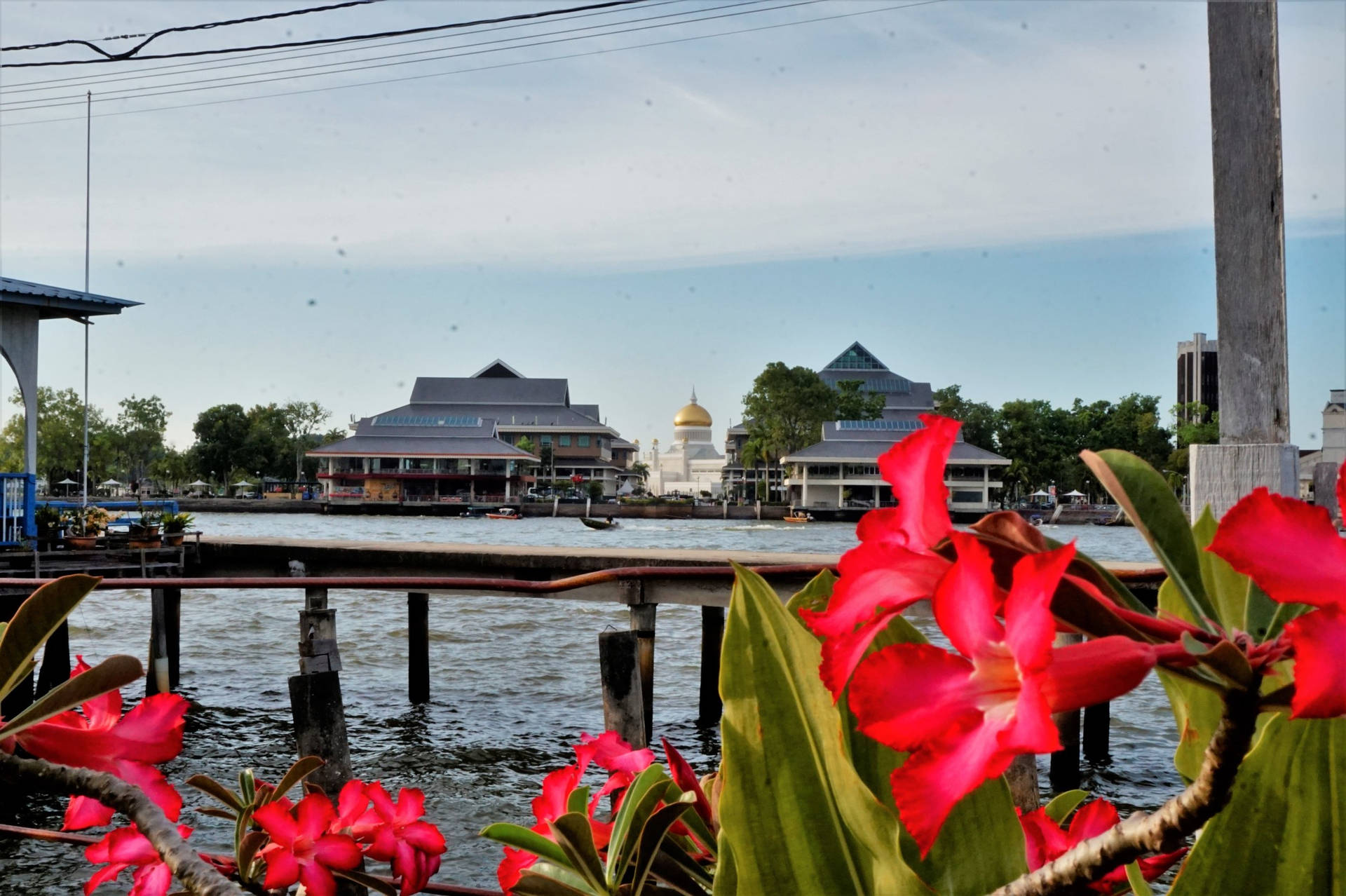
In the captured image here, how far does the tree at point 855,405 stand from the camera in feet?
230

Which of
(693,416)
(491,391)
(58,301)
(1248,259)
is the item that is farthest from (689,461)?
(1248,259)

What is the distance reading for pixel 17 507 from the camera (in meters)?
11.0

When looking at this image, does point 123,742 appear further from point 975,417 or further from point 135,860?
point 975,417

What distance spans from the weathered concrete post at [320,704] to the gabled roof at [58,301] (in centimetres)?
706

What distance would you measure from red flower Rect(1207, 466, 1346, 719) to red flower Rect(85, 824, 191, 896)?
86 cm

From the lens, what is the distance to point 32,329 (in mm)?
11500

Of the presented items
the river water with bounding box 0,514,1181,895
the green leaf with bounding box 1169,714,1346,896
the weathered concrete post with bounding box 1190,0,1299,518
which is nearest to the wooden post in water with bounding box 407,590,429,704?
the river water with bounding box 0,514,1181,895

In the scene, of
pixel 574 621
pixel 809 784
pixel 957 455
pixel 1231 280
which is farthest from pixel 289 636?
pixel 957 455

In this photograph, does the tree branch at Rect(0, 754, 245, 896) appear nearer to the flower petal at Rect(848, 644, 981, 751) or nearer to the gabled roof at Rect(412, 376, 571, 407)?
the flower petal at Rect(848, 644, 981, 751)

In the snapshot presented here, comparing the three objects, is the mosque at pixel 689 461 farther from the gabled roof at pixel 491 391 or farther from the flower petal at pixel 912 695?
the flower petal at pixel 912 695

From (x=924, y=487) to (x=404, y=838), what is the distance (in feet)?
2.56

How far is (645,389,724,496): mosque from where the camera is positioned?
105375 millimetres

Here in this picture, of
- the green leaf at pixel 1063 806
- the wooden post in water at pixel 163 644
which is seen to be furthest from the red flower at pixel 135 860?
the wooden post in water at pixel 163 644

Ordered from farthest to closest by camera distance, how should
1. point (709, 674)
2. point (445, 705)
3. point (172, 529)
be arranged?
point (172, 529)
point (445, 705)
point (709, 674)
